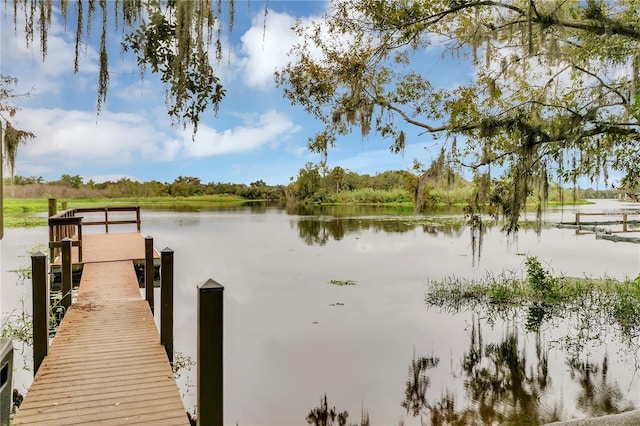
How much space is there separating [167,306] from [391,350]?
12.4 ft

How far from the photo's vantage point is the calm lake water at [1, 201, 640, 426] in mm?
4895

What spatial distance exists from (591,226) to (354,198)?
27905 mm

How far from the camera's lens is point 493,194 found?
6.39 meters

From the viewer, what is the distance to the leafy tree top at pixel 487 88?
533cm

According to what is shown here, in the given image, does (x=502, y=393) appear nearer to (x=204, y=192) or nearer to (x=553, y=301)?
(x=553, y=301)

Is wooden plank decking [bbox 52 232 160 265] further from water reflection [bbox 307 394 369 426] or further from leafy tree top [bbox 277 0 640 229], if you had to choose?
water reflection [bbox 307 394 369 426]

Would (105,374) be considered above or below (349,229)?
above

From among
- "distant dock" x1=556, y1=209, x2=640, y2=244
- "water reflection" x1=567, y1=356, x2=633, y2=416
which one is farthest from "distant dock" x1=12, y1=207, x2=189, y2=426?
"distant dock" x1=556, y1=209, x2=640, y2=244

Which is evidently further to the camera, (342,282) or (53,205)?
(342,282)

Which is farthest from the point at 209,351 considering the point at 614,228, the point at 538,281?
the point at 614,228

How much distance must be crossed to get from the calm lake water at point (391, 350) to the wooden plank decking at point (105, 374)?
3.44ft

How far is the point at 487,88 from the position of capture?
6.62 m

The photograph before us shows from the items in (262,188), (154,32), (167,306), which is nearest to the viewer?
(154,32)

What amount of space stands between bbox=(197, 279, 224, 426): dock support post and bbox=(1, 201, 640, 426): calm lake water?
282 centimetres
